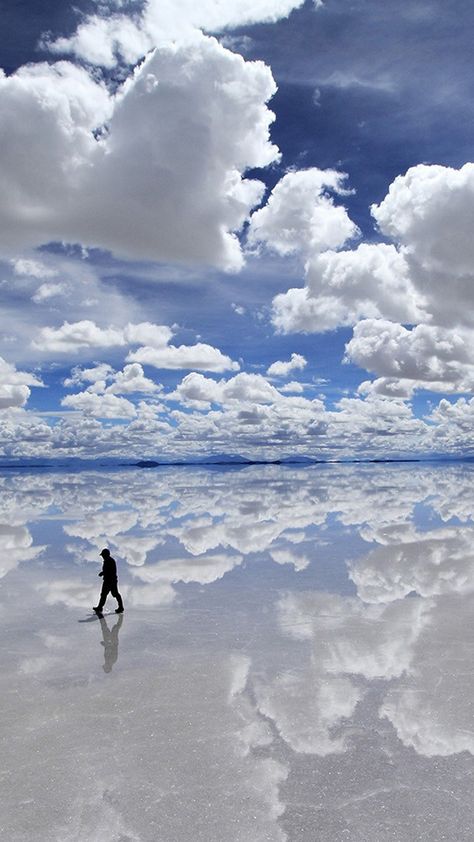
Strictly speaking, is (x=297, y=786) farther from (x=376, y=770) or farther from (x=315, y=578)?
(x=315, y=578)

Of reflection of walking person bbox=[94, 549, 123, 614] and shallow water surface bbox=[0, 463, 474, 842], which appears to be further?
reflection of walking person bbox=[94, 549, 123, 614]

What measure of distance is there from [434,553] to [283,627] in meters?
12.1

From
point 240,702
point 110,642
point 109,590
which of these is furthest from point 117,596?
point 240,702

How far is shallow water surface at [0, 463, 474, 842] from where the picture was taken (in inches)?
267

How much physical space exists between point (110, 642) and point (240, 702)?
14.8 ft

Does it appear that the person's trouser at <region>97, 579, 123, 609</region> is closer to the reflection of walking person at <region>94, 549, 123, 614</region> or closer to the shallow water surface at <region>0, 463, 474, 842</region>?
the reflection of walking person at <region>94, 549, 123, 614</region>

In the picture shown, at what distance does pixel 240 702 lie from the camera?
9766mm

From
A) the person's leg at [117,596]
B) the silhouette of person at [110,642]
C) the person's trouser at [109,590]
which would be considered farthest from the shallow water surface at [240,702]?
the person's trouser at [109,590]

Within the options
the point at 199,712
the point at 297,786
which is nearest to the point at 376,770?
the point at 297,786

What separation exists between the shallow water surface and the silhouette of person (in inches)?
2.0

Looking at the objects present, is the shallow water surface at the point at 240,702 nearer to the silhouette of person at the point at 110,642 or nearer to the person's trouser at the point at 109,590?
the silhouette of person at the point at 110,642

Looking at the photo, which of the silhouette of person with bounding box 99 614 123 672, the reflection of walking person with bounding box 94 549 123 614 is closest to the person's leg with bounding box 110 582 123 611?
the reflection of walking person with bounding box 94 549 123 614

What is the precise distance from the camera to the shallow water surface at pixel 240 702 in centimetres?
678

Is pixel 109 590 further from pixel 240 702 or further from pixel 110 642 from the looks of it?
pixel 240 702
